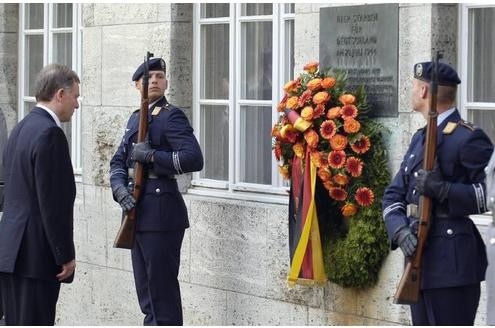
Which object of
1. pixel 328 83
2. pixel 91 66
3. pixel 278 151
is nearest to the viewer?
pixel 328 83

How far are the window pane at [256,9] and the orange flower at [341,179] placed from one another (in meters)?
1.81

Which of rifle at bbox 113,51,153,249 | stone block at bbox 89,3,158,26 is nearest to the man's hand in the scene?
rifle at bbox 113,51,153,249

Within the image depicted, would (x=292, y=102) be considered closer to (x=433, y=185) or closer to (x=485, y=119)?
(x=485, y=119)

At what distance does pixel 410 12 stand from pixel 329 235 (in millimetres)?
1550

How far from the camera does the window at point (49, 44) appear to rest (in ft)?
37.3

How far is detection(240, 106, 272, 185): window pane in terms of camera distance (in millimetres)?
9336

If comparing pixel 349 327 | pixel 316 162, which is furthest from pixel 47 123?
pixel 349 327

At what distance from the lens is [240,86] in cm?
954

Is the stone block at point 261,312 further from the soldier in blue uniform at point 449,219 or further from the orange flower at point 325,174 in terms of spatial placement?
the soldier in blue uniform at point 449,219

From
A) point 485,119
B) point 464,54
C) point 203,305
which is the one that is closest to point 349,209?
point 485,119

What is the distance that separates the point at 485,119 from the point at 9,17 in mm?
5792

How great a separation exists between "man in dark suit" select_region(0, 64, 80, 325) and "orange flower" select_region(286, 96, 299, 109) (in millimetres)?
1819

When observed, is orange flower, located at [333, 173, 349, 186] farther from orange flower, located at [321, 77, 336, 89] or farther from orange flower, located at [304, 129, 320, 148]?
orange flower, located at [321, 77, 336, 89]

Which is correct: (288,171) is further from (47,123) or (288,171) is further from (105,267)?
(105,267)
